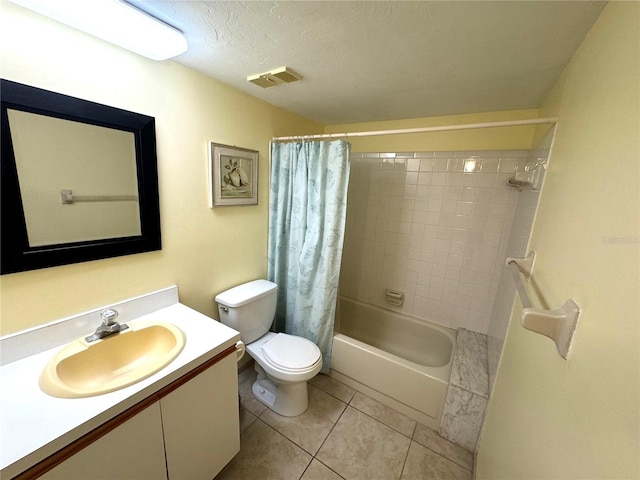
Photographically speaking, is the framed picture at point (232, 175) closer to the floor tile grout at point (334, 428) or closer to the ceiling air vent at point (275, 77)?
the ceiling air vent at point (275, 77)

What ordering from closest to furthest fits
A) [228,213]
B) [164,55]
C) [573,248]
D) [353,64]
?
[573,248] → [164,55] → [353,64] → [228,213]

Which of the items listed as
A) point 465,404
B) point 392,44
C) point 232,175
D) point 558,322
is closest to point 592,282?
point 558,322

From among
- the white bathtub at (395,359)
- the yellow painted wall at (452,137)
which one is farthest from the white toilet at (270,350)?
the yellow painted wall at (452,137)

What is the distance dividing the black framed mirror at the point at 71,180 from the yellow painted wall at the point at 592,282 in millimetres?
1604

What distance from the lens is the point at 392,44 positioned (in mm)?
992

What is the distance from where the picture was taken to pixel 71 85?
3.08 ft

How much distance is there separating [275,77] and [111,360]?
Answer: 157 cm

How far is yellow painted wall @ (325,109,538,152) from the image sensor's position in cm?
169

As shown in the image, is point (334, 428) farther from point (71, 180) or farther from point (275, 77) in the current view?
point (275, 77)

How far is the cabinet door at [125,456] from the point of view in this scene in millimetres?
698

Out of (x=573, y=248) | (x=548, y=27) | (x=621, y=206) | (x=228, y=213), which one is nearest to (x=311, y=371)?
(x=228, y=213)

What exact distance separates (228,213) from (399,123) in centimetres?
156

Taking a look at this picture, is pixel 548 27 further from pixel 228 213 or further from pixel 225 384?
pixel 225 384

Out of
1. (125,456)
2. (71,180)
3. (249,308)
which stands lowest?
(125,456)
